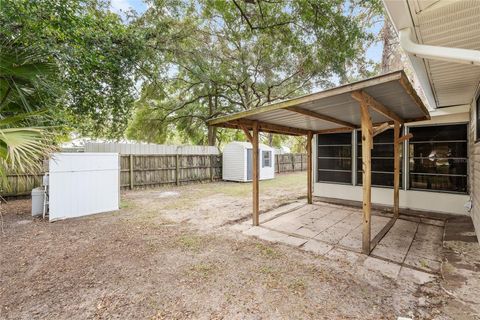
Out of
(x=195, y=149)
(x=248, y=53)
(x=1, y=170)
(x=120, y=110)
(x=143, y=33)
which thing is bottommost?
(x=1, y=170)

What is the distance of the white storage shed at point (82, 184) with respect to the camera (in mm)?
4875

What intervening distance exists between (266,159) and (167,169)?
5.30 m

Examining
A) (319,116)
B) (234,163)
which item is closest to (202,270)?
(319,116)

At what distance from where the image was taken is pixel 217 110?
14852 mm

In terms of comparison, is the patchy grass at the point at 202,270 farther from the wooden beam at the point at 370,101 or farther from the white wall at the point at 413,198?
the white wall at the point at 413,198

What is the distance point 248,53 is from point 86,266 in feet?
34.8

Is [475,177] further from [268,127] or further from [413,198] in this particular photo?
[268,127]

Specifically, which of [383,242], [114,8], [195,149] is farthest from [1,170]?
[195,149]

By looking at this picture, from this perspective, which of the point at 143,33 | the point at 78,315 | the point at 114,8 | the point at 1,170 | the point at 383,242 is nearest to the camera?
the point at 1,170

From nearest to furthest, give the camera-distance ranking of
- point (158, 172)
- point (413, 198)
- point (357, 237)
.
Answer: point (357, 237), point (413, 198), point (158, 172)

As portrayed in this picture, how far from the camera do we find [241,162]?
37.5 ft

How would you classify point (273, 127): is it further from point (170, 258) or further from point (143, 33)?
point (143, 33)

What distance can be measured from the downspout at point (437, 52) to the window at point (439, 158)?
4.44 metres

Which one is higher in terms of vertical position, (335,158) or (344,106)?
(344,106)
